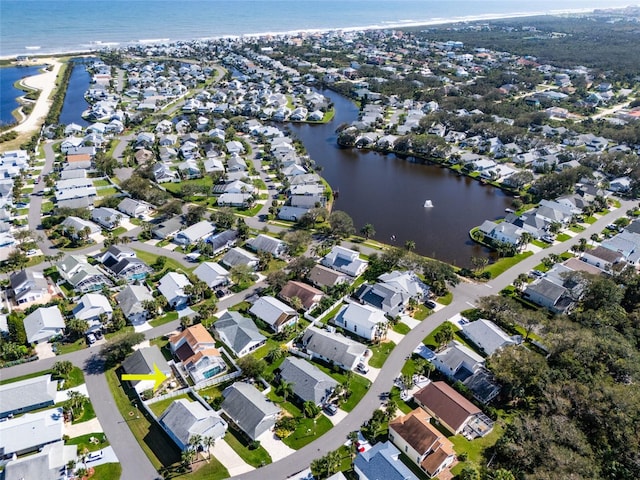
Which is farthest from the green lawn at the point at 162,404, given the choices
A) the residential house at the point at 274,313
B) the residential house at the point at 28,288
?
the residential house at the point at 28,288

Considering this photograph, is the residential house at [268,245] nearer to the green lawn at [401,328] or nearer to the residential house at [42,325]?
the green lawn at [401,328]

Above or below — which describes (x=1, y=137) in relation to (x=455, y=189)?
above

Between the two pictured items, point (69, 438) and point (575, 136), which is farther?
point (575, 136)

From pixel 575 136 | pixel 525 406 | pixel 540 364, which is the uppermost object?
pixel 575 136

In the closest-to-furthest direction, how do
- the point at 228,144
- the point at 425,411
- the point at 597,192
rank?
1. the point at 425,411
2. the point at 597,192
3. the point at 228,144

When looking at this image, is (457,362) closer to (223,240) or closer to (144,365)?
(144,365)

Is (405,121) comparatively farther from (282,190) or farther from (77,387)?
(77,387)

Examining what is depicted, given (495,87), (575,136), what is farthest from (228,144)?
(495,87)
